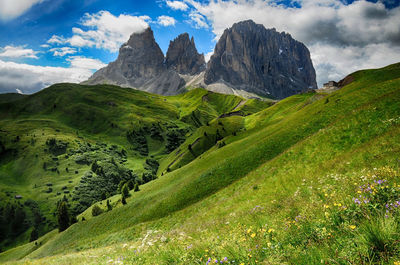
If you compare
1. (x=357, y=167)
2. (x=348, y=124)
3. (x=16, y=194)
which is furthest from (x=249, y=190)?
(x=16, y=194)

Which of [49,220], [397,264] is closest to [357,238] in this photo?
[397,264]

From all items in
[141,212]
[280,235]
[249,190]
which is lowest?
[141,212]

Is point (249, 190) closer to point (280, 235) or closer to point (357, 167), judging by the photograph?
point (357, 167)

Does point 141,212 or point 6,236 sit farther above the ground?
point 141,212

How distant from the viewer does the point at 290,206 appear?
11.8 m

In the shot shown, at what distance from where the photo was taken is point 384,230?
367cm

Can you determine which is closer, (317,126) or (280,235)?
(280,235)

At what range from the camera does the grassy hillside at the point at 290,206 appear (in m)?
4.74

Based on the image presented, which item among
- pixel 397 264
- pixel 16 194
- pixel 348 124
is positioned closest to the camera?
pixel 397 264

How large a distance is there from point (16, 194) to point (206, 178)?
184 meters

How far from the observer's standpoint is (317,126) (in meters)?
34.8

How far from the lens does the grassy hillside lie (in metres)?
4.74

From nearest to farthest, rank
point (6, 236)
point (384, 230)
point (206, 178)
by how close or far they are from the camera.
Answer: point (384, 230) → point (206, 178) → point (6, 236)

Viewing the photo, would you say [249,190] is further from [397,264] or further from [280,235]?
[397,264]
